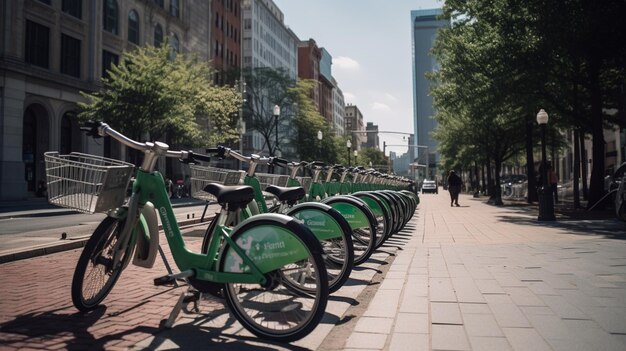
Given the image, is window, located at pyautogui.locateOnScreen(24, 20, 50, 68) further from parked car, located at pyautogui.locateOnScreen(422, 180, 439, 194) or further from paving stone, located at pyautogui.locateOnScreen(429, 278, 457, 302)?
parked car, located at pyautogui.locateOnScreen(422, 180, 439, 194)

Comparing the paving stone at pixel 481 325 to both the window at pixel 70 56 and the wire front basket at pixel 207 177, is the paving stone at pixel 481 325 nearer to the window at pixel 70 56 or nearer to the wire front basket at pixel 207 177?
the wire front basket at pixel 207 177

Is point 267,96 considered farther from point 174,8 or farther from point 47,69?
point 47,69

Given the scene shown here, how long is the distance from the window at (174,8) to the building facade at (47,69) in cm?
643

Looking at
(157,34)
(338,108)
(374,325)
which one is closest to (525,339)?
(374,325)

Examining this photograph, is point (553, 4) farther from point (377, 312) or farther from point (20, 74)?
point (20, 74)

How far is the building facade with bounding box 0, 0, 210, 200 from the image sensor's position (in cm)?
2600

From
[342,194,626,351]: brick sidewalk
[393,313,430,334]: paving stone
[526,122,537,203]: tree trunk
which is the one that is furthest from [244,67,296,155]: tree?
[393,313,430,334]: paving stone

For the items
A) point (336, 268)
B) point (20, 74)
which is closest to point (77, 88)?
point (20, 74)

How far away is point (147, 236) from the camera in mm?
3756

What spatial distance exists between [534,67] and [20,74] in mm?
25801

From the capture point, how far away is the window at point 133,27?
1457 inches

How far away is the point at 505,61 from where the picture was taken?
16.8 m

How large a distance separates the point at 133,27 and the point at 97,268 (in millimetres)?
37977

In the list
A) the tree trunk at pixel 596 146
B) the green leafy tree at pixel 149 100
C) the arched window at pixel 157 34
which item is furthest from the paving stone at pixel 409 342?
the arched window at pixel 157 34
